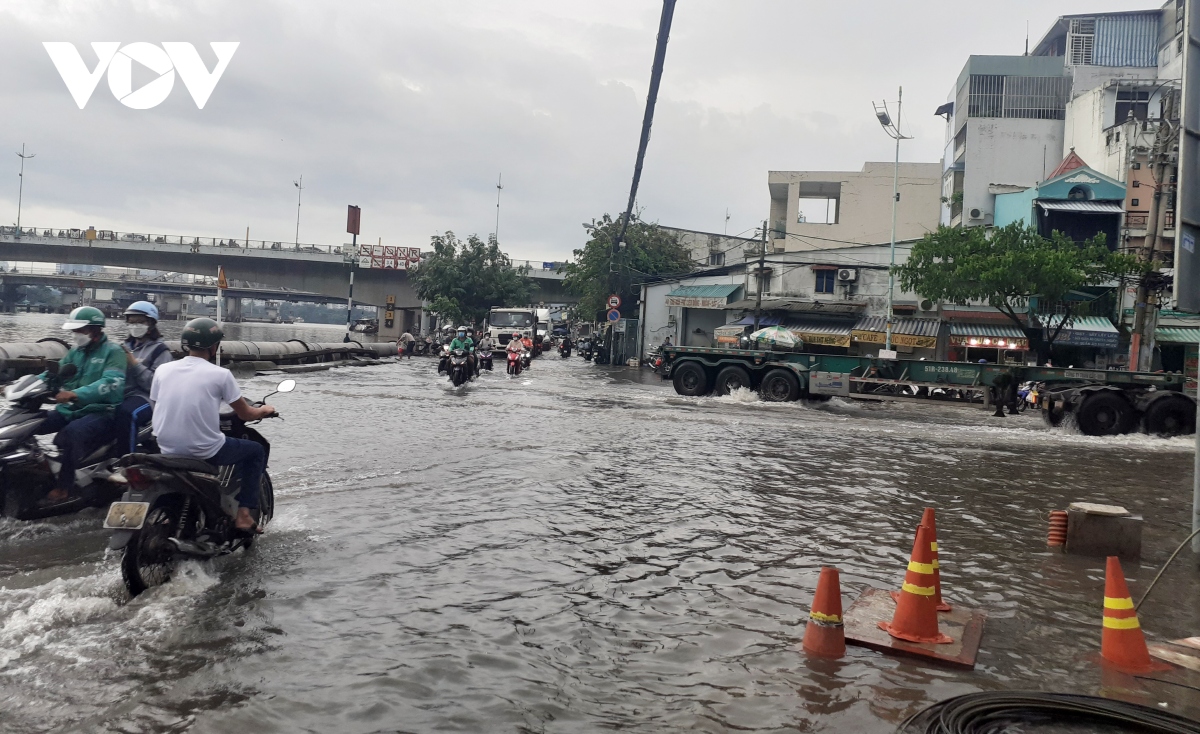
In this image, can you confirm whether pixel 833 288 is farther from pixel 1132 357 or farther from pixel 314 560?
pixel 314 560

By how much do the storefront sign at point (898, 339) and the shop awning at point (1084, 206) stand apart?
675 cm

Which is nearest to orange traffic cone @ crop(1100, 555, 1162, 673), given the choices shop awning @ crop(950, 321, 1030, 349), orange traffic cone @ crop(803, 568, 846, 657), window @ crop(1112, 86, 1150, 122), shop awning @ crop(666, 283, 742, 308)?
orange traffic cone @ crop(803, 568, 846, 657)

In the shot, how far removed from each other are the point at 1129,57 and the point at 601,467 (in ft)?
154

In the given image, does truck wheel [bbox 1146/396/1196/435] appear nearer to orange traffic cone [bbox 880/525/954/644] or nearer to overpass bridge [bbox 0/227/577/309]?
orange traffic cone [bbox 880/525/954/644]

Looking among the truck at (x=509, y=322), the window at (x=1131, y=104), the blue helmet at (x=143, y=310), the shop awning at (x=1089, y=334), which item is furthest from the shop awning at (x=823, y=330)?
the blue helmet at (x=143, y=310)

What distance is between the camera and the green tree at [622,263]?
5097 centimetres

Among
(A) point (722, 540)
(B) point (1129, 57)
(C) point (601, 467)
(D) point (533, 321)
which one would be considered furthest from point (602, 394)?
(B) point (1129, 57)

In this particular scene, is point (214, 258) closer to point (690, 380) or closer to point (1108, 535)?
point (690, 380)

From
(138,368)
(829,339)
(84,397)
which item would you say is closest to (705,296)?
(829,339)

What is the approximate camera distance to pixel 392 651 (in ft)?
14.1

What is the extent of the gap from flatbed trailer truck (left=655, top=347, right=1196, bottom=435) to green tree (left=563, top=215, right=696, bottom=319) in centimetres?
2488

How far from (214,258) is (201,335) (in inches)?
2294

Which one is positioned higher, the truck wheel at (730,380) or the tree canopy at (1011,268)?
the tree canopy at (1011,268)

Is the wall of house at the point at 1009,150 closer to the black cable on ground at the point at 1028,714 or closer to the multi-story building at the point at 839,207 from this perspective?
the multi-story building at the point at 839,207
